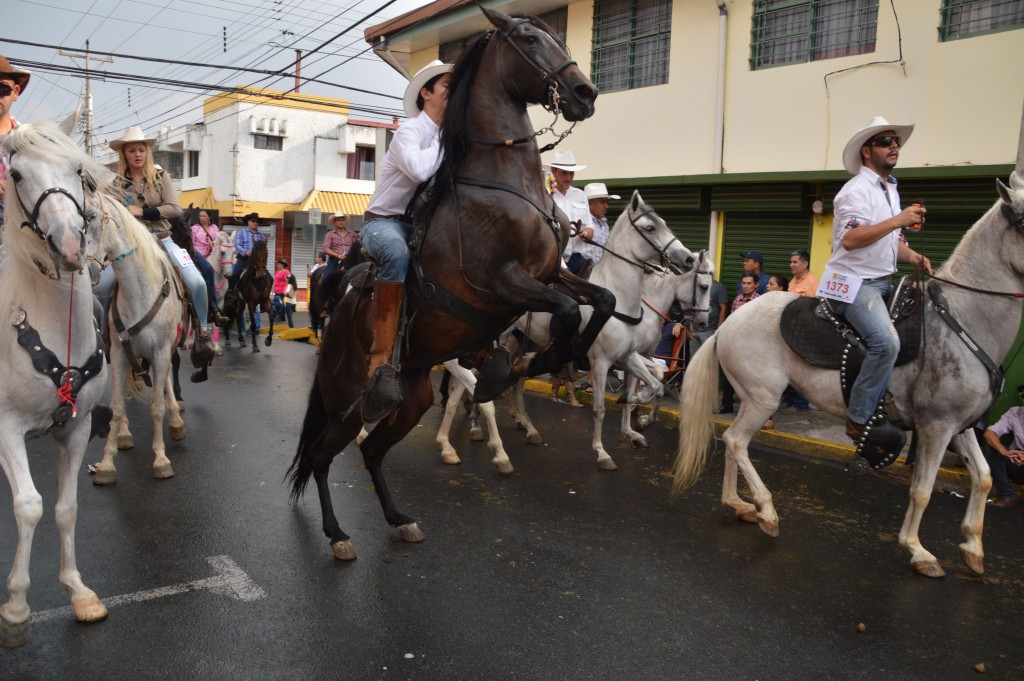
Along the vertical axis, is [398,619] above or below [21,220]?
below

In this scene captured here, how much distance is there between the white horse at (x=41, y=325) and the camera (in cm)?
330

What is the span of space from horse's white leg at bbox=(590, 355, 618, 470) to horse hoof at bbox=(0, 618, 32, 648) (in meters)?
4.95

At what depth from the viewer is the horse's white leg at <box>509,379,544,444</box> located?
8383 millimetres

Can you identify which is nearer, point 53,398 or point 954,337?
point 53,398

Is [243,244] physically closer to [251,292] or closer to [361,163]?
[251,292]

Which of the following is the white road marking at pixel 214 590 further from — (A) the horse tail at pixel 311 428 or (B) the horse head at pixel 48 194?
(B) the horse head at pixel 48 194

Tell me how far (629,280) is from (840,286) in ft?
9.01

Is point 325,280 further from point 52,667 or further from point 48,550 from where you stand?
point 52,667

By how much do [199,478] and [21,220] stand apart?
11.7ft

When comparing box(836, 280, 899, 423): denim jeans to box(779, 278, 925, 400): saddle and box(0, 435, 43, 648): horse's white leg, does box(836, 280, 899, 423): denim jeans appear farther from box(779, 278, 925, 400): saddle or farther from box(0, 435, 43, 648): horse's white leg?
box(0, 435, 43, 648): horse's white leg

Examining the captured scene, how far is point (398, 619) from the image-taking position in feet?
13.4

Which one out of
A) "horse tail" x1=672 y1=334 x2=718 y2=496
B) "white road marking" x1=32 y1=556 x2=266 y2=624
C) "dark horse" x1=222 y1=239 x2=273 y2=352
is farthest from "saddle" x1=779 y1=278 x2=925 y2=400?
"dark horse" x1=222 y1=239 x2=273 y2=352

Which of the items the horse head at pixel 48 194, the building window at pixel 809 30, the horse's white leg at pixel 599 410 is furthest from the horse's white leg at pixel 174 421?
the building window at pixel 809 30

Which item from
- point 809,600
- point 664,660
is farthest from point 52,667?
point 809,600
